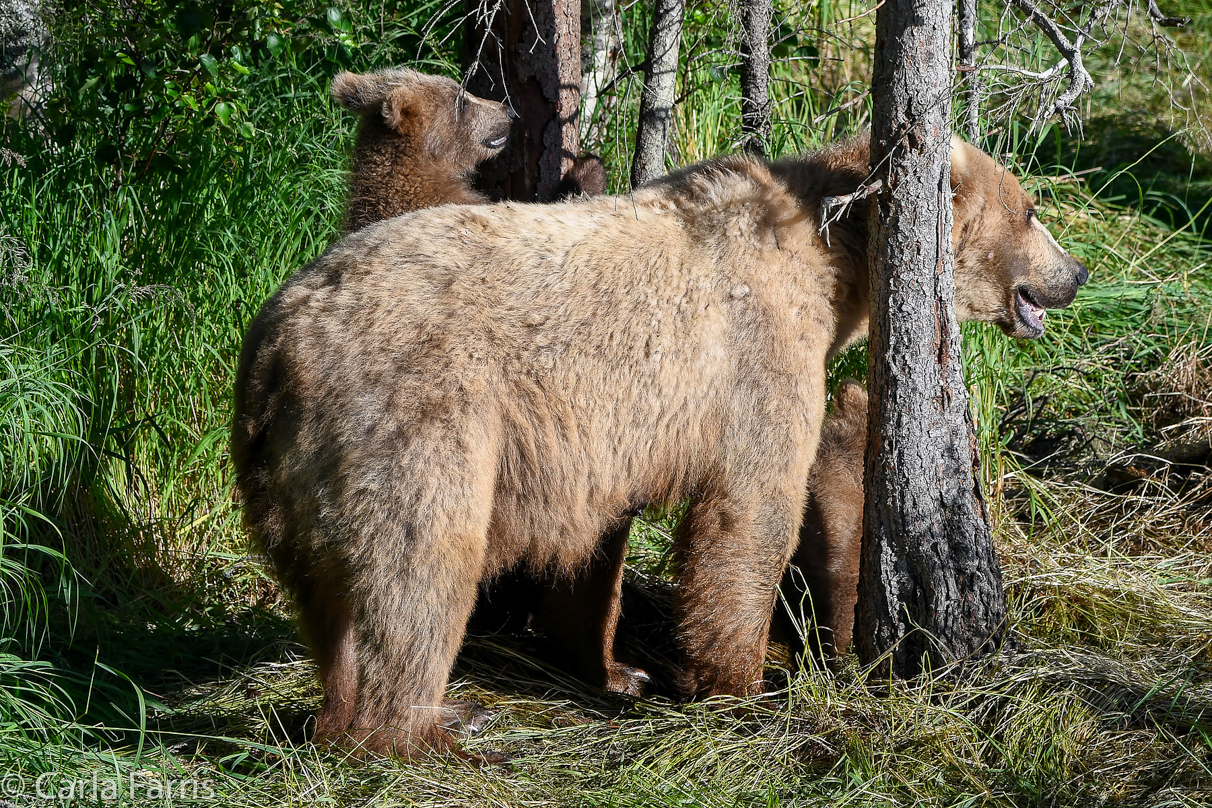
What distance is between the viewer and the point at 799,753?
3.64 meters

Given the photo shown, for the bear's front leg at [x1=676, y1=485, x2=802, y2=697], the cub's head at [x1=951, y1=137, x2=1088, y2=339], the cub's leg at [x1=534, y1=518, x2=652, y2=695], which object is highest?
the cub's head at [x1=951, y1=137, x2=1088, y2=339]

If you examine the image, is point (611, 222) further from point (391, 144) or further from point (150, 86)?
point (150, 86)

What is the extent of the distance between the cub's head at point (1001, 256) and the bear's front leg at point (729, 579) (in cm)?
117

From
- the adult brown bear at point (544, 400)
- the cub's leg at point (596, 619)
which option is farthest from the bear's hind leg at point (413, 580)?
the cub's leg at point (596, 619)

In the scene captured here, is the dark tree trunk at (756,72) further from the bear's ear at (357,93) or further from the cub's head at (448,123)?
the bear's ear at (357,93)

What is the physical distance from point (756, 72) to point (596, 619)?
2747 millimetres

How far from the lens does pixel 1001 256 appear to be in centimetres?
427

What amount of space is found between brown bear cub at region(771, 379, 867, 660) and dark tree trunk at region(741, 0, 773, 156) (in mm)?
1509

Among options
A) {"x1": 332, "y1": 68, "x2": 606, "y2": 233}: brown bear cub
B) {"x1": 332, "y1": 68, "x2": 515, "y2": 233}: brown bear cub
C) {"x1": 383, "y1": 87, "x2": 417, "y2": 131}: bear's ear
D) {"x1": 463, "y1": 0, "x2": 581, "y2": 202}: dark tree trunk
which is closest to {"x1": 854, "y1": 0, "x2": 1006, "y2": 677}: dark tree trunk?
{"x1": 463, "y1": 0, "x2": 581, "y2": 202}: dark tree trunk

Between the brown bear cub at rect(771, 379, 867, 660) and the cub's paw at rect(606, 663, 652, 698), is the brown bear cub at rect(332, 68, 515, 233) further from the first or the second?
the cub's paw at rect(606, 663, 652, 698)

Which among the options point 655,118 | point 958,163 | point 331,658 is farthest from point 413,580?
point 655,118

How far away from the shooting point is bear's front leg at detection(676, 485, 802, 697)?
3.87 m

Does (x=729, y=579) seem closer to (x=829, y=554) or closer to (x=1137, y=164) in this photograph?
(x=829, y=554)

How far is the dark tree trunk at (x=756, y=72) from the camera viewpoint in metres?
5.24
